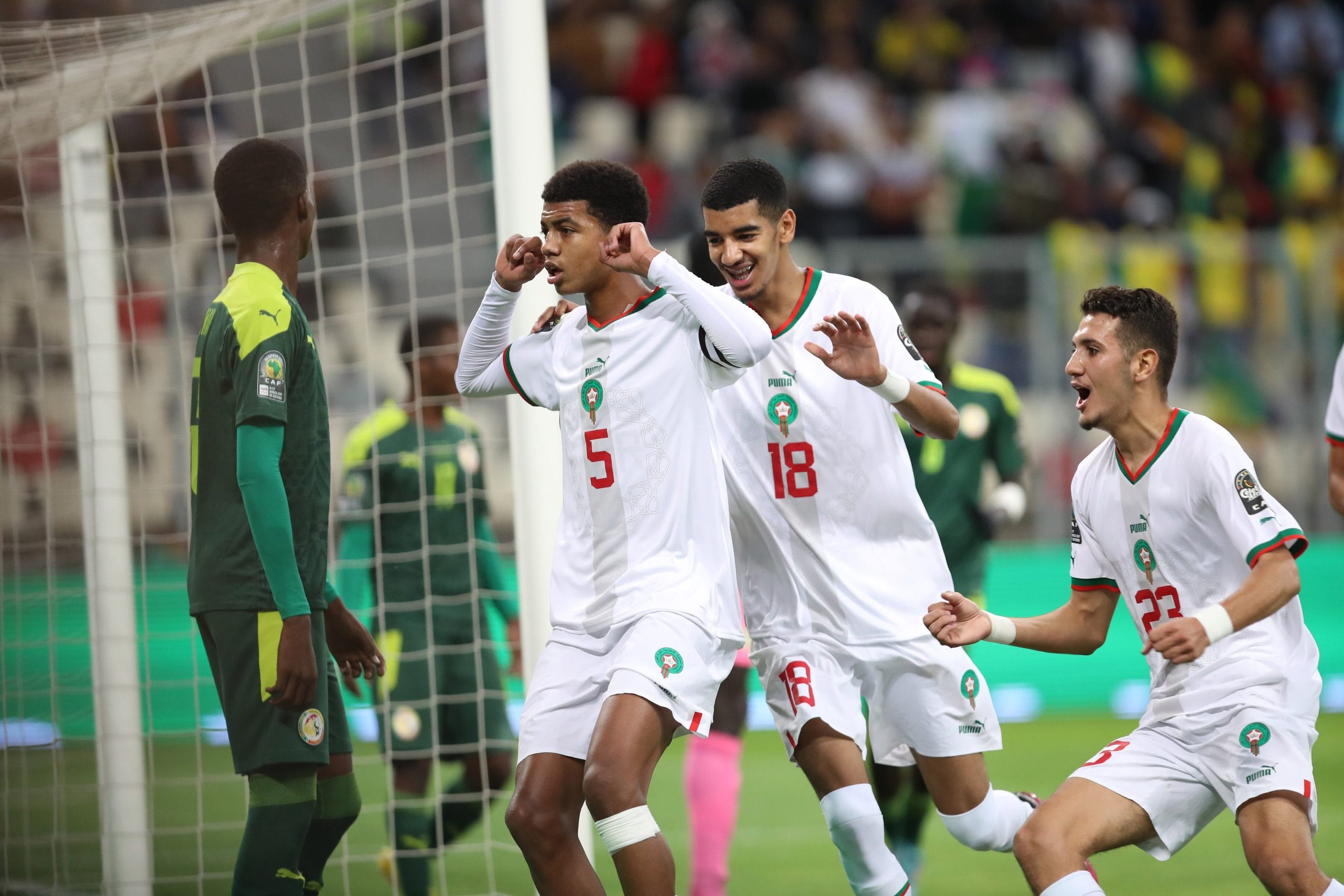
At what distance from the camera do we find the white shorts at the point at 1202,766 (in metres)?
4.05

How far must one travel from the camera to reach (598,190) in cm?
443

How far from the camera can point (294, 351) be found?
4.27 meters

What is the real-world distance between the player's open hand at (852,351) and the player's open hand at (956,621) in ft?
2.19

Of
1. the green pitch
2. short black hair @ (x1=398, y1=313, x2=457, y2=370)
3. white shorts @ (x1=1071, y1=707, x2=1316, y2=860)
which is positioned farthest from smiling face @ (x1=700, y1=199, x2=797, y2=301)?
the green pitch

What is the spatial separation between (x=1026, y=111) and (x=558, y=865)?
14215mm

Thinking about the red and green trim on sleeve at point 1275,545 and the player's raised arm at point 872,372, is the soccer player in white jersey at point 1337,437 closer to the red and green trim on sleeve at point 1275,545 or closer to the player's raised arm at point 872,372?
the red and green trim on sleeve at point 1275,545

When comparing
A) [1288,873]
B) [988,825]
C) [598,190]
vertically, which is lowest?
[988,825]

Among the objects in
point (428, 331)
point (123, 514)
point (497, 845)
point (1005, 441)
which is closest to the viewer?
point (497, 845)

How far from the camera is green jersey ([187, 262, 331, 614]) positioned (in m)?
4.17

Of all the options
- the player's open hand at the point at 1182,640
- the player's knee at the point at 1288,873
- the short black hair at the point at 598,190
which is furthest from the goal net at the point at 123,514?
the player's knee at the point at 1288,873

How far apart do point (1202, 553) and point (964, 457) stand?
2.40m

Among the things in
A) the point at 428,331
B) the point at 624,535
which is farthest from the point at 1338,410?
the point at 428,331

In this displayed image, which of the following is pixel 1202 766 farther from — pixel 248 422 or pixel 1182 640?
pixel 248 422

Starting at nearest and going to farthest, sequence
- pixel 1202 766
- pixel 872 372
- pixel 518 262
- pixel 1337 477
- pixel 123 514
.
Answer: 1. pixel 1202 766
2. pixel 872 372
3. pixel 518 262
4. pixel 1337 477
5. pixel 123 514
